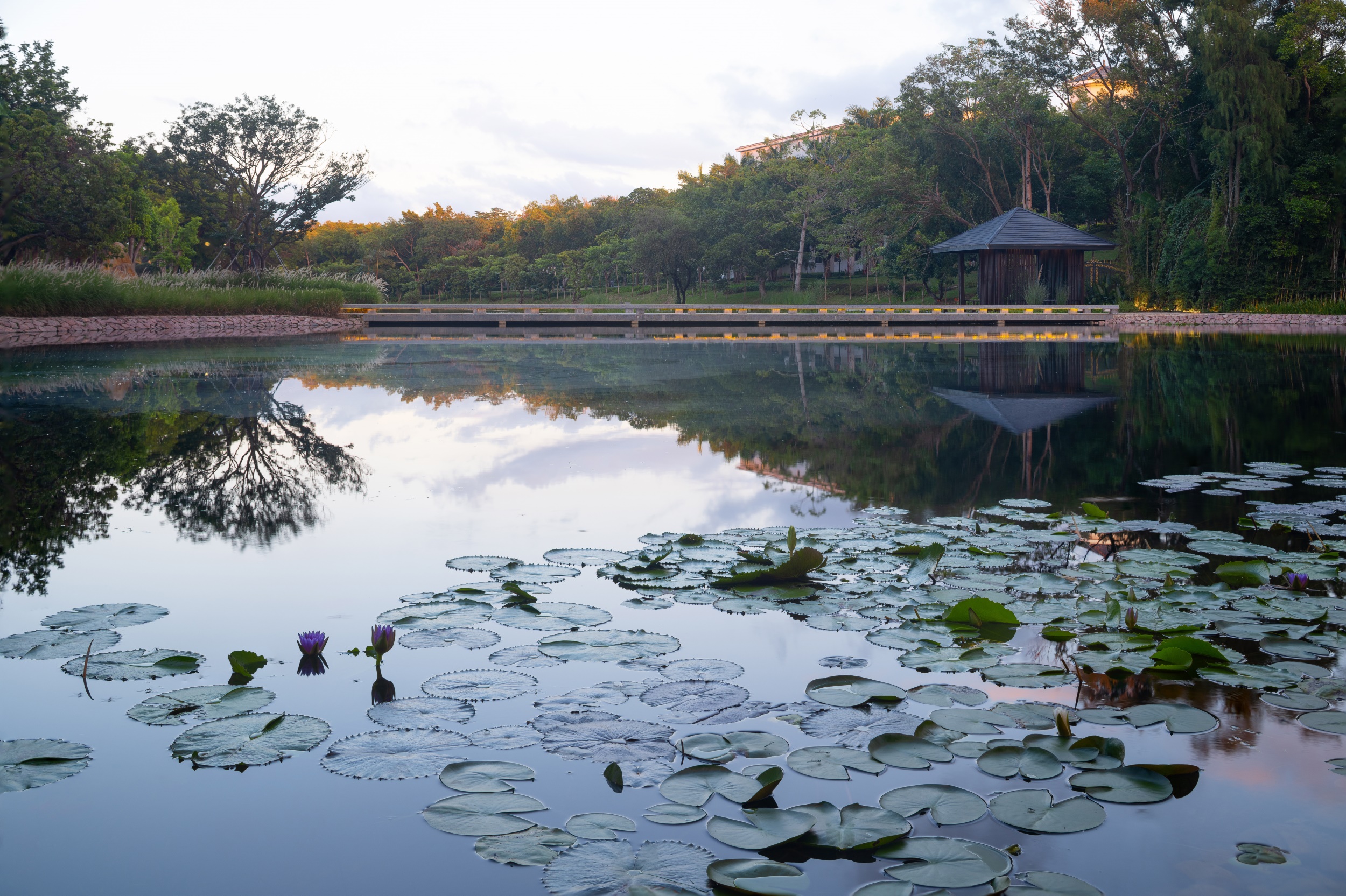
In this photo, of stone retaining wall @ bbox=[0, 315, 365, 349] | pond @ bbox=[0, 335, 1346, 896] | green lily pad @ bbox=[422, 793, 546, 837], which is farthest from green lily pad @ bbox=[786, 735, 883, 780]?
stone retaining wall @ bbox=[0, 315, 365, 349]

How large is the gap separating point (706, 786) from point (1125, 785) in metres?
0.83

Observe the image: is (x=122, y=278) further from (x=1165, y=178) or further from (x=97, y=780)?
(x=1165, y=178)

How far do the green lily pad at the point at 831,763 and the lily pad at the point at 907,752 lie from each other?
2 centimetres

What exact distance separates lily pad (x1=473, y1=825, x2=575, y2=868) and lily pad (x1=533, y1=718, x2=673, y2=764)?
321 mm

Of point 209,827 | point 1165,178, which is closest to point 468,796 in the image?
point 209,827

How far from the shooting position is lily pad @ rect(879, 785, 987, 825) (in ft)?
6.01

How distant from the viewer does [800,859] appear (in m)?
1.72

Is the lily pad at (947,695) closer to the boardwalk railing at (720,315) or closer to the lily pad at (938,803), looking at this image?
the lily pad at (938,803)

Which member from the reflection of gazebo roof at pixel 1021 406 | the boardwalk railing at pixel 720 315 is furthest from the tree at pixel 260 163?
the reflection of gazebo roof at pixel 1021 406

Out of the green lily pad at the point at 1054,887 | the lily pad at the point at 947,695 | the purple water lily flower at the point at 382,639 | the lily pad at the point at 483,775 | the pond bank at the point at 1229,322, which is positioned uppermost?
the pond bank at the point at 1229,322

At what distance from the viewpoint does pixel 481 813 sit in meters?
1.87

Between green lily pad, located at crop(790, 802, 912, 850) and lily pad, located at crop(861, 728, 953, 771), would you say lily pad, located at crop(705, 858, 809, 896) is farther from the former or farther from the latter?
lily pad, located at crop(861, 728, 953, 771)

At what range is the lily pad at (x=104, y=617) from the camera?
2996 millimetres

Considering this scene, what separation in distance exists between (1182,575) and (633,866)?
2.62 meters
